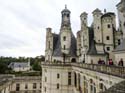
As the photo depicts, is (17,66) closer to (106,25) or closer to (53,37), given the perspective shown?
(53,37)

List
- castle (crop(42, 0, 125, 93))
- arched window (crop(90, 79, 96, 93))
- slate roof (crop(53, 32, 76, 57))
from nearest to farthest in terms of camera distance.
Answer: arched window (crop(90, 79, 96, 93)) < castle (crop(42, 0, 125, 93)) < slate roof (crop(53, 32, 76, 57))

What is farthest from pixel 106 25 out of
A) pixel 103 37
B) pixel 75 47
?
pixel 75 47

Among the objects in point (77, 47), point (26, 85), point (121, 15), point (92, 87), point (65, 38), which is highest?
point (121, 15)

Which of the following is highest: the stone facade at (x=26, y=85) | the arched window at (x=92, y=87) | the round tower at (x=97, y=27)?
the round tower at (x=97, y=27)

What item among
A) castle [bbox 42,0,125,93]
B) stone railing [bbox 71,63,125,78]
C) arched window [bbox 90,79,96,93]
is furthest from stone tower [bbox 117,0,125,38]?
stone railing [bbox 71,63,125,78]

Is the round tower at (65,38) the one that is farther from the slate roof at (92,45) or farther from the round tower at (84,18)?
the slate roof at (92,45)

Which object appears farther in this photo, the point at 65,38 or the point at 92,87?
the point at 65,38

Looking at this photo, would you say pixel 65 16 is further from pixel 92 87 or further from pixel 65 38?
pixel 92 87

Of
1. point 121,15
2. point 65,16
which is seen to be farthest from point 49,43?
point 121,15

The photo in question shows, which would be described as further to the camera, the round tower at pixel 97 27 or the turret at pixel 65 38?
the turret at pixel 65 38

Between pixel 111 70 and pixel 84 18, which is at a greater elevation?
pixel 84 18

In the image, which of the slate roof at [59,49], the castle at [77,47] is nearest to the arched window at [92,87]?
the castle at [77,47]

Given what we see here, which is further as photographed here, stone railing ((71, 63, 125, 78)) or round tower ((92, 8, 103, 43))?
round tower ((92, 8, 103, 43))

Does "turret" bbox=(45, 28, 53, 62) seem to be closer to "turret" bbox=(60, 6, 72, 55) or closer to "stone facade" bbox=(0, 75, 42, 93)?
"turret" bbox=(60, 6, 72, 55)
